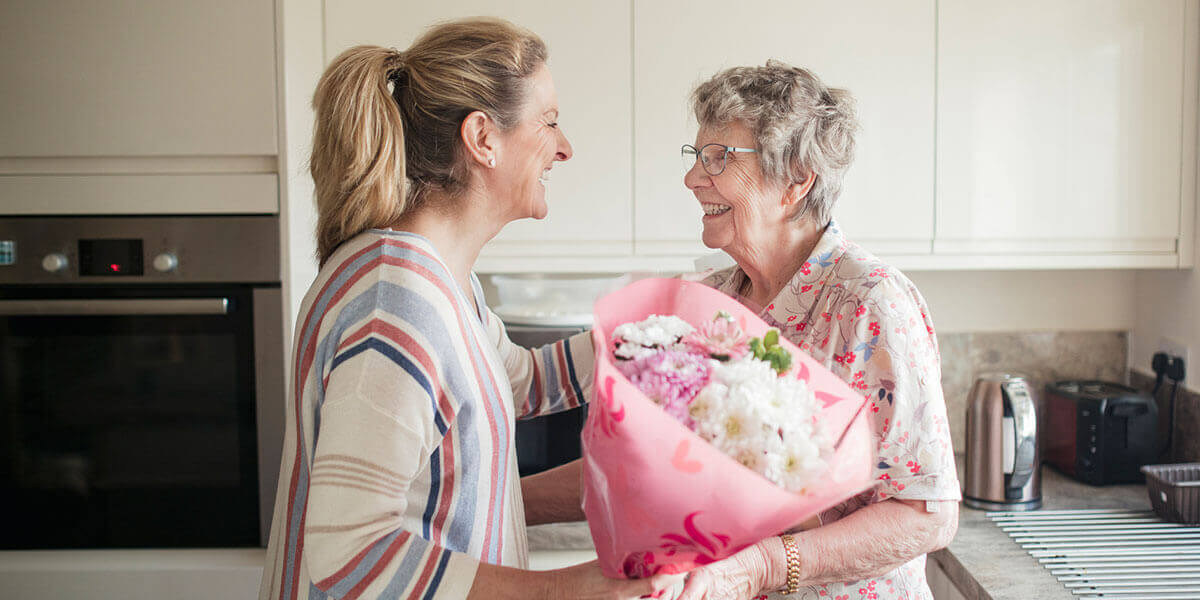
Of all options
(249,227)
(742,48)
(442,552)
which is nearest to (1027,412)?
(742,48)

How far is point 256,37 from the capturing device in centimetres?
176

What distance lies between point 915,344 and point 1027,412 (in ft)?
3.46

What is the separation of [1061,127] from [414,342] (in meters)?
1.74

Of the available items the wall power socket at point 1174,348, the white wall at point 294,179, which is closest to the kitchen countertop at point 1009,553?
the wall power socket at point 1174,348

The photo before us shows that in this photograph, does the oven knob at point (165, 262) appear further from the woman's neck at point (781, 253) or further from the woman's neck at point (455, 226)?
the woman's neck at point (781, 253)

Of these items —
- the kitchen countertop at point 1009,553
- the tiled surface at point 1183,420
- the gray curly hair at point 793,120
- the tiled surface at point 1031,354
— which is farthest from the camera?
the tiled surface at point 1031,354

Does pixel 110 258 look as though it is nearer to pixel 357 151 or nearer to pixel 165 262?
pixel 165 262

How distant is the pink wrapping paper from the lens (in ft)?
2.34

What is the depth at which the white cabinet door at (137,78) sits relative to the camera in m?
1.76

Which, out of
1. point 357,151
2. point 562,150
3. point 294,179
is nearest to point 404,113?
point 357,151

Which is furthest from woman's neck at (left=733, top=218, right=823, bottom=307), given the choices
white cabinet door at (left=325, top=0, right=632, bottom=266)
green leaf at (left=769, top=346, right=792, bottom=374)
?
white cabinet door at (left=325, top=0, right=632, bottom=266)

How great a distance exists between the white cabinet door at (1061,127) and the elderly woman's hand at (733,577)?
1286 mm

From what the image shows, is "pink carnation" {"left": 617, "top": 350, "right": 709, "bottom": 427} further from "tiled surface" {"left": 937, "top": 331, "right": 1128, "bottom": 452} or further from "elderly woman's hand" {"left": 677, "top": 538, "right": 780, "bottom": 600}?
"tiled surface" {"left": 937, "top": 331, "right": 1128, "bottom": 452}

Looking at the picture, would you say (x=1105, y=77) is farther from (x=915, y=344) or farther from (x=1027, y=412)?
(x=915, y=344)
